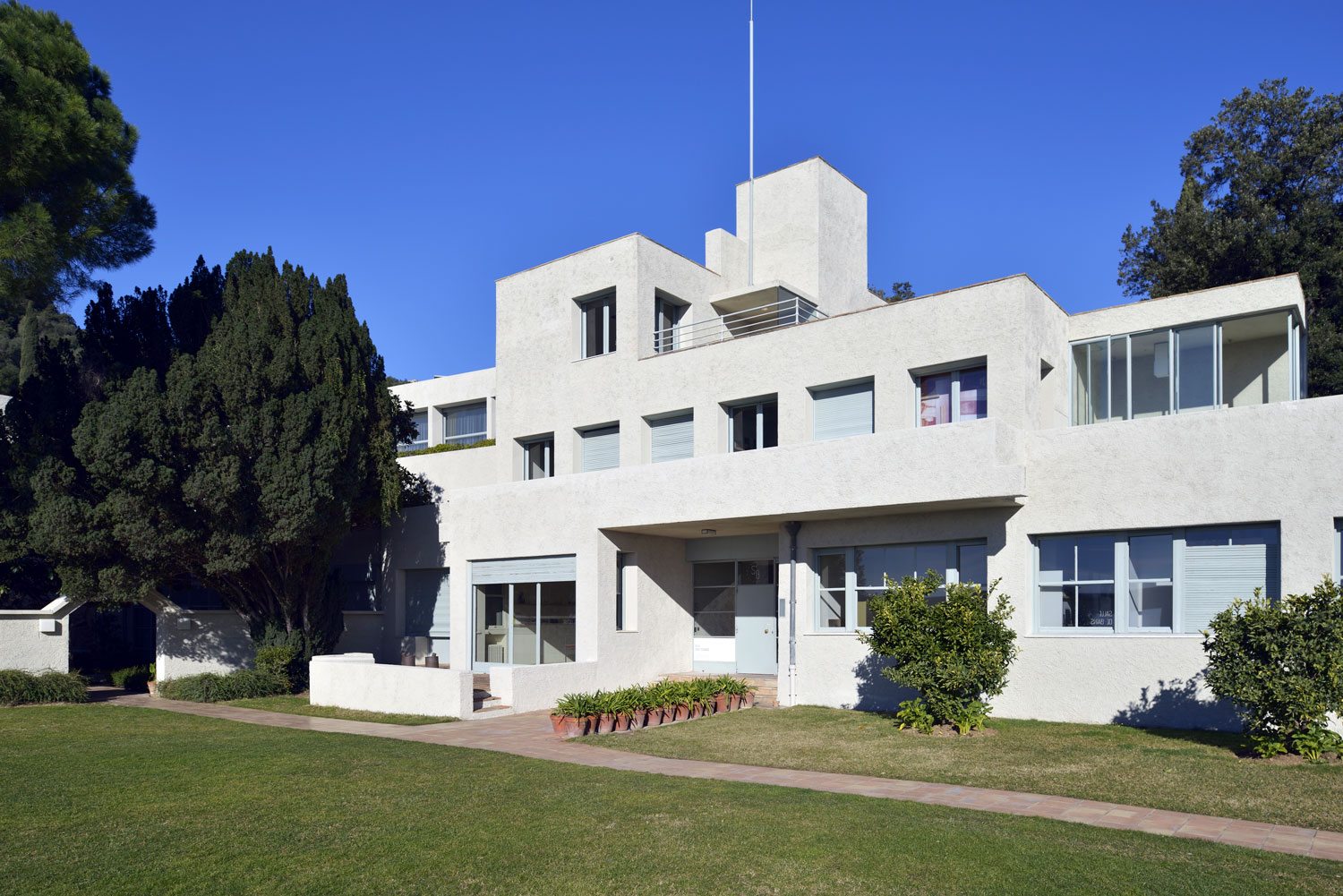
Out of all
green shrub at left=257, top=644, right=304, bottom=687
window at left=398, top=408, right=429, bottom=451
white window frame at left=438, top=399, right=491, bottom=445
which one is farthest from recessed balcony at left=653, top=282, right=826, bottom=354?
window at left=398, top=408, right=429, bottom=451

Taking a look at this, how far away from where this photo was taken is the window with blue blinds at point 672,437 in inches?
837

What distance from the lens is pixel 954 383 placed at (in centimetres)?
1780

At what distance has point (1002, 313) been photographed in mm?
16906

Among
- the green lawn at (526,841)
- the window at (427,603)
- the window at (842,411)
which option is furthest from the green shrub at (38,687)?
the window at (842,411)

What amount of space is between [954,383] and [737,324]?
744cm

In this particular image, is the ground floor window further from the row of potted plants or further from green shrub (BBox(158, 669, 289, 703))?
green shrub (BBox(158, 669, 289, 703))

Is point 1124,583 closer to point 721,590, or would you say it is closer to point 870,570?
point 870,570

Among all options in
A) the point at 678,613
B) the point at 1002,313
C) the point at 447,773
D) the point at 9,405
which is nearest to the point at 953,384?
the point at 1002,313

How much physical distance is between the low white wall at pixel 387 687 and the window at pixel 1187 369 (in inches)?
460

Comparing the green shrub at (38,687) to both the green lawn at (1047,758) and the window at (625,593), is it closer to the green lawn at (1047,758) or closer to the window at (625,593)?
the window at (625,593)

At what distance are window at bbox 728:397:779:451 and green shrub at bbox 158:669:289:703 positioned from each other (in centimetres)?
1033

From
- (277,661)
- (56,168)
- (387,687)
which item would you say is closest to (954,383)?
(387,687)

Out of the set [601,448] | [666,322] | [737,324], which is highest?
[737,324]

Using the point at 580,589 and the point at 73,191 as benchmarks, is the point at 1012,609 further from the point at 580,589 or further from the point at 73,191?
the point at 73,191
